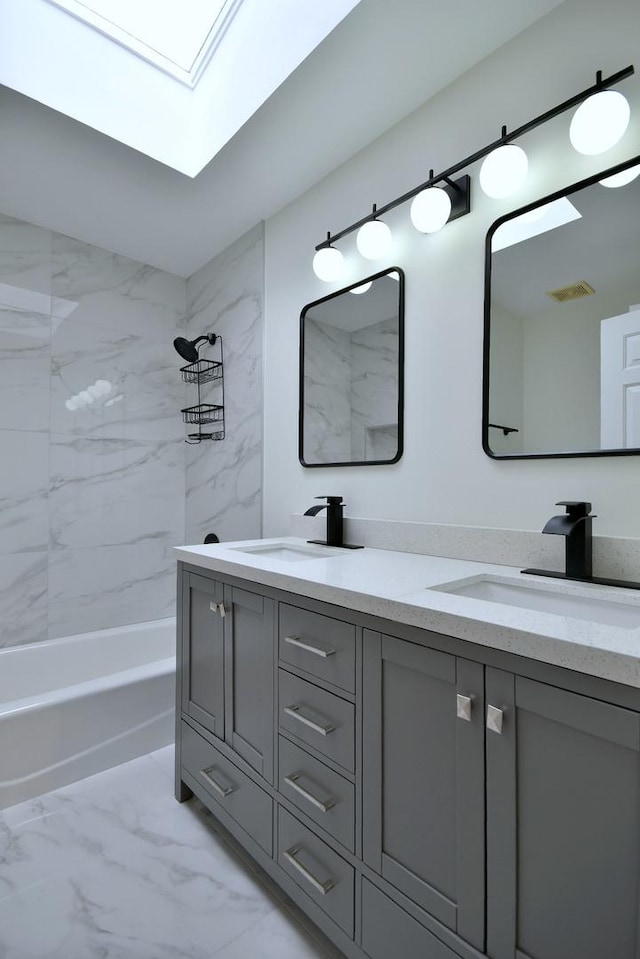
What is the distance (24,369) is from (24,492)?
64 cm

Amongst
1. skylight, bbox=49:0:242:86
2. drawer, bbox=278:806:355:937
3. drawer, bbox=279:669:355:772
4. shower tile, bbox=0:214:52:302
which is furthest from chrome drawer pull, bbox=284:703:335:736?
shower tile, bbox=0:214:52:302

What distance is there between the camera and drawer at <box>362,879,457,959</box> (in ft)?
2.96

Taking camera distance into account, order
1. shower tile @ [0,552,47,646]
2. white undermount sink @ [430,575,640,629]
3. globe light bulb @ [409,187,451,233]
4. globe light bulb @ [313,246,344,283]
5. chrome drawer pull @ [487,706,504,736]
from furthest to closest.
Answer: shower tile @ [0,552,47,646] < globe light bulb @ [313,246,344,283] < globe light bulb @ [409,187,451,233] < white undermount sink @ [430,575,640,629] < chrome drawer pull @ [487,706,504,736]

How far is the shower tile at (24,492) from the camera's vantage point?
2.43 meters

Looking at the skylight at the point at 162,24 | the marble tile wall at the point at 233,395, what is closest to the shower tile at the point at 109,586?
the marble tile wall at the point at 233,395

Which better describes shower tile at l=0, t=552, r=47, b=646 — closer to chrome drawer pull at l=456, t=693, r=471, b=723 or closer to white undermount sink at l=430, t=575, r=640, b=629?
white undermount sink at l=430, t=575, r=640, b=629

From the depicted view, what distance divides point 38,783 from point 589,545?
6.68 feet

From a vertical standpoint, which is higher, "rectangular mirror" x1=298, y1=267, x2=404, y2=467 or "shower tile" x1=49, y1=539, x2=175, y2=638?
"rectangular mirror" x1=298, y1=267, x2=404, y2=467

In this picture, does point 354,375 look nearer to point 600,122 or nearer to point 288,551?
point 288,551

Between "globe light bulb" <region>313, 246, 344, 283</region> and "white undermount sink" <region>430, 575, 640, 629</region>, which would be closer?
"white undermount sink" <region>430, 575, 640, 629</region>

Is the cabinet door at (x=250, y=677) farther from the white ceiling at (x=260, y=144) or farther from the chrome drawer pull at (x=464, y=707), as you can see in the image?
the white ceiling at (x=260, y=144)

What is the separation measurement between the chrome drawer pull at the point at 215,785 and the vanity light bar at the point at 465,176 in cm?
192

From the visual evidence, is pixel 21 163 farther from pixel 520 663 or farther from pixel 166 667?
pixel 520 663

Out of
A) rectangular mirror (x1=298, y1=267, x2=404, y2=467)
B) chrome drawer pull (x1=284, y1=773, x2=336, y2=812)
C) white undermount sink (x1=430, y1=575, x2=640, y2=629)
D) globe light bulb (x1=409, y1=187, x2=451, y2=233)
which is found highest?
globe light bulb (x1=409, y1=187, x2=451, y2=233)
